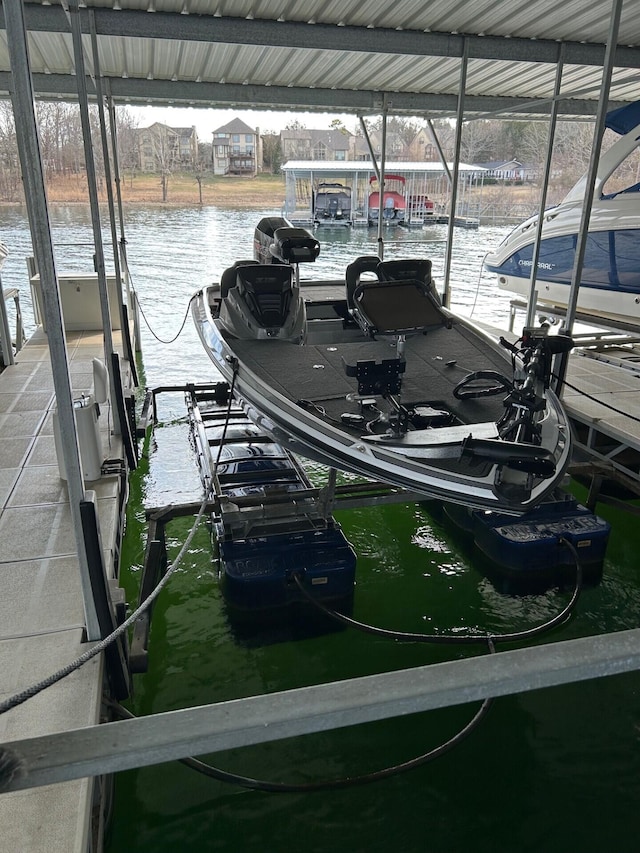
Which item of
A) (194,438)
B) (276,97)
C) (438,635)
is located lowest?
(438,635)

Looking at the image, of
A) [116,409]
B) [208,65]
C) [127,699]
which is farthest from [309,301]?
[127,699]

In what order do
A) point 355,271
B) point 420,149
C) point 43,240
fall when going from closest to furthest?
point 43,240 → point 355,271 → point 420,149

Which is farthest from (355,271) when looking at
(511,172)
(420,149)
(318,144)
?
(318,144)

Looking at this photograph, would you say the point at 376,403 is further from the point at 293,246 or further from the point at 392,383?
the point at 293,246

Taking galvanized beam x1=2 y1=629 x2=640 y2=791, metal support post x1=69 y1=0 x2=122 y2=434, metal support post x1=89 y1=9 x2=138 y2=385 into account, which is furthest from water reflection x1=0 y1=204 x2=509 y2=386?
galvanized beam x1=2 y1=629 x2=640 y2=791

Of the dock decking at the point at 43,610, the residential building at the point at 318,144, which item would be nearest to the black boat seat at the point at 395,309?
the dock decking at the point at 43,610

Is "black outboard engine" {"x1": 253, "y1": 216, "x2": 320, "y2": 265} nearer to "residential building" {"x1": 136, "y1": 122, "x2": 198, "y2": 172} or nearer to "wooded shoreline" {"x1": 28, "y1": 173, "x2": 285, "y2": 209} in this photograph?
"wooded shoreline" {"x1": 28, "y1": 173, "x2": 285, "y2": 209}

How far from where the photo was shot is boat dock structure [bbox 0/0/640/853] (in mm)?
1106

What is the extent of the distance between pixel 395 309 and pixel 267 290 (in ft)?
3.13

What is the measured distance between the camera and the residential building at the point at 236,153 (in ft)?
101

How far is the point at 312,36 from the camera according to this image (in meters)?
5.02

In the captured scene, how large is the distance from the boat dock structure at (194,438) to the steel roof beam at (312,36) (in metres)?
0.01

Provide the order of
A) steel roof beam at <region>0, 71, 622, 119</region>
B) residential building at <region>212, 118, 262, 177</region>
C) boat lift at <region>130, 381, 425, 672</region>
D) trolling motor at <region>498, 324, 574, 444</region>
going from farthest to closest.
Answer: residential building at <region>212, 118, 262, 177</region> → steel roof beam at <region>0, 71, 622, 119</region> → boat lift at <region>130, 381, 425, 672</region> → trolling motor at <region>498, 324, 574, 444</region>

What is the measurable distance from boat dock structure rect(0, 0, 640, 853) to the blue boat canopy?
1.76ft
